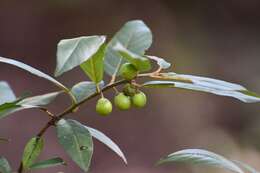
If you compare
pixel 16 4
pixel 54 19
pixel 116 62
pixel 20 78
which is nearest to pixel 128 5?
pixel 54 19

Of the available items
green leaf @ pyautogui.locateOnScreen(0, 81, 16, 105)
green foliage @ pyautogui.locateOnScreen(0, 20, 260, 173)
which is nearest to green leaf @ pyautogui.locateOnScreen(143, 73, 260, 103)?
green foliage @ pyautogui.locateOnScreen(0, 20, 260, 173)

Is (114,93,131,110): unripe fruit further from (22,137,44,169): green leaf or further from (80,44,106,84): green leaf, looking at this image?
(22,137,44,169): green leaf

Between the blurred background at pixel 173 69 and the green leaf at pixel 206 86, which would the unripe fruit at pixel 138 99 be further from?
the blurred background at pixel 173 69

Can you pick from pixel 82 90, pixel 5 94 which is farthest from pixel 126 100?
pixel 5 94

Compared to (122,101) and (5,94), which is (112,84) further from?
(5,94)

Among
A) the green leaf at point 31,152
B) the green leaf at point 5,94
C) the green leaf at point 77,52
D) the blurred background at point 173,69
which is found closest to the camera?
the green leaf at point 77,52

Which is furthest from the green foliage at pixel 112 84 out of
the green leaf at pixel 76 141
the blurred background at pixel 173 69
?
the blurred background at pixel 173 69

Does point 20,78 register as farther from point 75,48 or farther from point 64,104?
point 75,48
